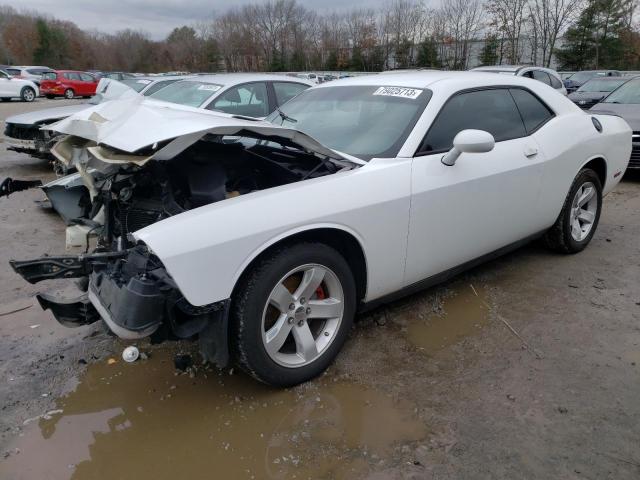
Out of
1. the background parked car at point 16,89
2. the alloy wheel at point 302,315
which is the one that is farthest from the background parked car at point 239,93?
the background parked car at point 16,89

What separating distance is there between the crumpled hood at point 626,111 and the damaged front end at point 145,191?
625 cm

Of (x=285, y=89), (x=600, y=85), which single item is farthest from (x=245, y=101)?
(x=600, y=85)

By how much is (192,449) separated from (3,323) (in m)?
2.04

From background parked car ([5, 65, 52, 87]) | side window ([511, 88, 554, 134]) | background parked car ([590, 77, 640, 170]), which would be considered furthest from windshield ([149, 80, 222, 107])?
background parked car ([5, 65, 52, 87])

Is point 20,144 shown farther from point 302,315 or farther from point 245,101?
point 302,315

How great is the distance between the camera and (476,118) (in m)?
3.52

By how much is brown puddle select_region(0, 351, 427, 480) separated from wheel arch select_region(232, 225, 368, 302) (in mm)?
635

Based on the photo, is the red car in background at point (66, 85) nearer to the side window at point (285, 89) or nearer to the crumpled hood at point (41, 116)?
the crumpled hood at point (41, 116)

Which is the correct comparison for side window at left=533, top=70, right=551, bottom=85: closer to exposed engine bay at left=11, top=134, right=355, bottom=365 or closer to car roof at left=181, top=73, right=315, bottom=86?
car roof at left=181, top=73, right=315, bottom=86

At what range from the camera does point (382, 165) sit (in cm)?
289

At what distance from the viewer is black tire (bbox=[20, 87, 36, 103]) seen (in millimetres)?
25334

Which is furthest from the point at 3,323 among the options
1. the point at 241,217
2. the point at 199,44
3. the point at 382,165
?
the point at 199,44

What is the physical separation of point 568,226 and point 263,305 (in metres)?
3.20

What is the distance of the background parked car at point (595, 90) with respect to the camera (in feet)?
43.1
